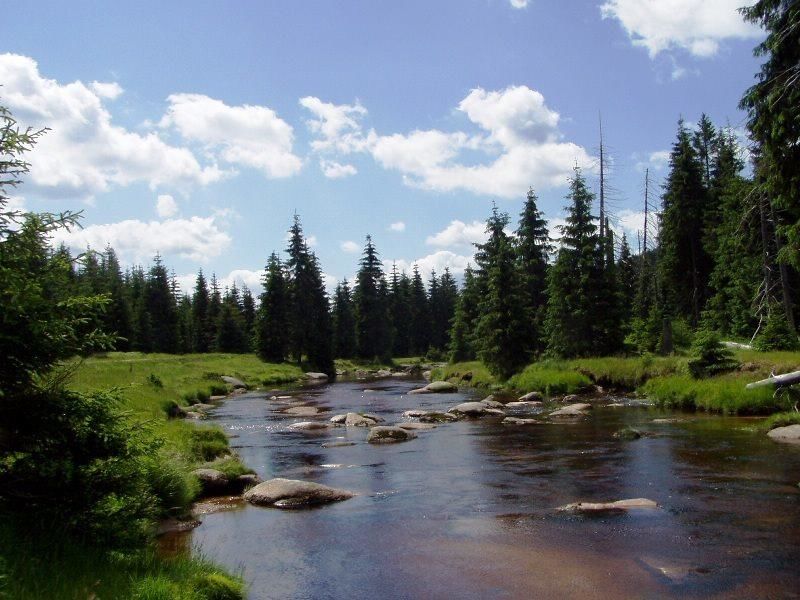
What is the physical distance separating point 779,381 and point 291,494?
645 inches

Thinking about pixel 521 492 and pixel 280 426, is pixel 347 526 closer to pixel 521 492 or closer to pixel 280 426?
pixel 521 492

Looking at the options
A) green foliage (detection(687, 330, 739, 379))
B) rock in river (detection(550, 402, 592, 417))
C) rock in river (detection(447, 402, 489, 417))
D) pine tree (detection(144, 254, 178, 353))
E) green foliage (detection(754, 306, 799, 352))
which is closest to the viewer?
rock in river (detection(550, 402, 592, 417))

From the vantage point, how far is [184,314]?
104 meters

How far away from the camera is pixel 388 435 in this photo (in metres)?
21.3

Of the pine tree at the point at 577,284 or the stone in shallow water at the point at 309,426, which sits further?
the pine tree at the point at 577,284

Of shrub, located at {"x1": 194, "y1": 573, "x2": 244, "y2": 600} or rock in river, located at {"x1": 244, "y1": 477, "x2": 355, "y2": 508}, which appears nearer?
shrub, located at {"x1": 194, "y1": 573, "x2": 244, "y2": 600}

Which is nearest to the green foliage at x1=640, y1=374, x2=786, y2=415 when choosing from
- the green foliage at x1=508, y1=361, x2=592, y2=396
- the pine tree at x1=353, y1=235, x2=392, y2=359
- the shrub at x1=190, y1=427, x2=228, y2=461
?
the green foliage at x1=508, y1=361, x2=592, y2=396

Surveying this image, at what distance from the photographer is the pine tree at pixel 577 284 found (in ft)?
126

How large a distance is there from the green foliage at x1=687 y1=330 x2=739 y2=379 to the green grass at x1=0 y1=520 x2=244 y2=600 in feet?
74.3

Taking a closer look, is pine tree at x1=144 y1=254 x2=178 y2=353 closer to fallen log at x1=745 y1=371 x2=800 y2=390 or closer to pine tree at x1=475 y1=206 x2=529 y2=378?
pine tree at x1=475 y1=206 x2=529 y2=378

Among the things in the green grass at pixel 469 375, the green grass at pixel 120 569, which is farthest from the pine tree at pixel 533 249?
the green grass at pixel 120 569

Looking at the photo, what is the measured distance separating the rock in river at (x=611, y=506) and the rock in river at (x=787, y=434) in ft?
24.2

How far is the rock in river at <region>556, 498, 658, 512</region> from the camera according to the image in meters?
11.7

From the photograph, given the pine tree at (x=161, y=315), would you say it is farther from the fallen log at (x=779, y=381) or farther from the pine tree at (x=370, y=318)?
the fallen log at (x=779, y=381)
